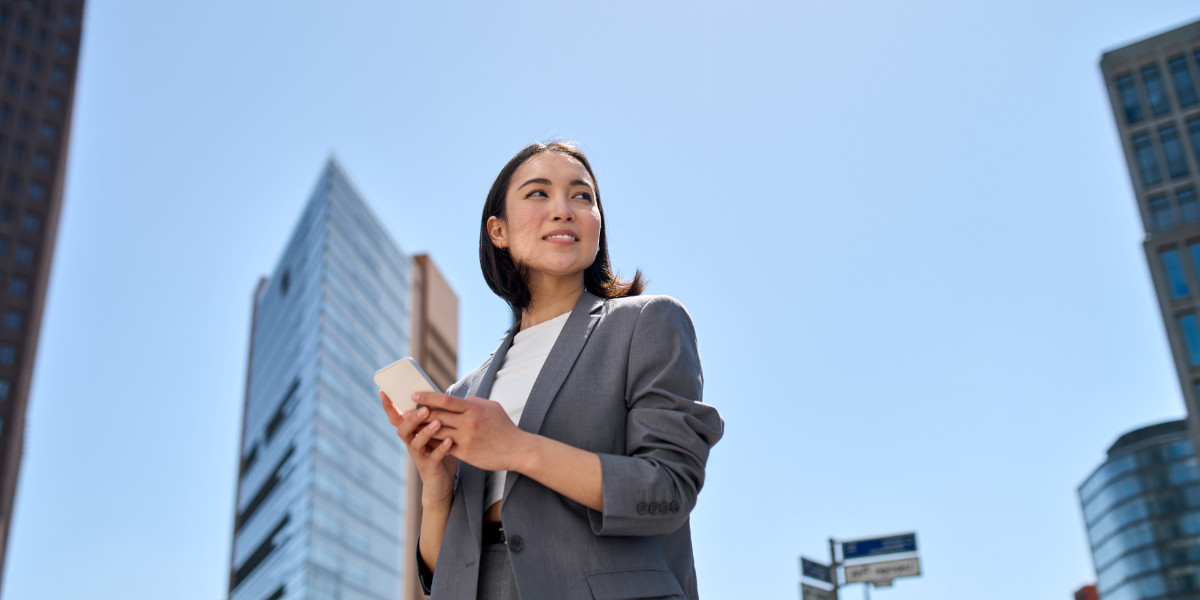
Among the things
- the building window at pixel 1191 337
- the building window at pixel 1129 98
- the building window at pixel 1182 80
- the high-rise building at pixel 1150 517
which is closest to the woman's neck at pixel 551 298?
the building window at pixel 1191 337

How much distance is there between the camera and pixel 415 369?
1.77 metres

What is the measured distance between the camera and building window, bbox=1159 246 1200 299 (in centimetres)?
3875

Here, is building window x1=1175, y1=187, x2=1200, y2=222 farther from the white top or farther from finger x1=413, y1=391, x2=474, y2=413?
finger x1=413, y1=391, x2=474, y2=413

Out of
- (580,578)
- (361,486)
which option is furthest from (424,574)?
(361,486)

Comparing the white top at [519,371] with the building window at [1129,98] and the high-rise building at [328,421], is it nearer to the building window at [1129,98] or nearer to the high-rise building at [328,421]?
the building window at [1129,98]

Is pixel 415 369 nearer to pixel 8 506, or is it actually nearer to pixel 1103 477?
pixel 8 506

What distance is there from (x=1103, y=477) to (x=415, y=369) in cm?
9653

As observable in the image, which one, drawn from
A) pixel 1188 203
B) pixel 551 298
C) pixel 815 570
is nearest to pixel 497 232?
pixel 551 298

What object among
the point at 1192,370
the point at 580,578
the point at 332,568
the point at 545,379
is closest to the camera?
the point at 580,578

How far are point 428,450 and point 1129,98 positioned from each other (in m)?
49.8

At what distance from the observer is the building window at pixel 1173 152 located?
136ft

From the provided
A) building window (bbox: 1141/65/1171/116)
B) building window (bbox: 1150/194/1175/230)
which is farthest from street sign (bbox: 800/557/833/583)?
building window (bbox: 1141/65/1171/116)

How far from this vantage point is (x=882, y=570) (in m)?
11.8

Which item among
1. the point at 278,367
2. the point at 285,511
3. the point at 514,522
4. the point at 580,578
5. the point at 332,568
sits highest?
the point at 278,367
